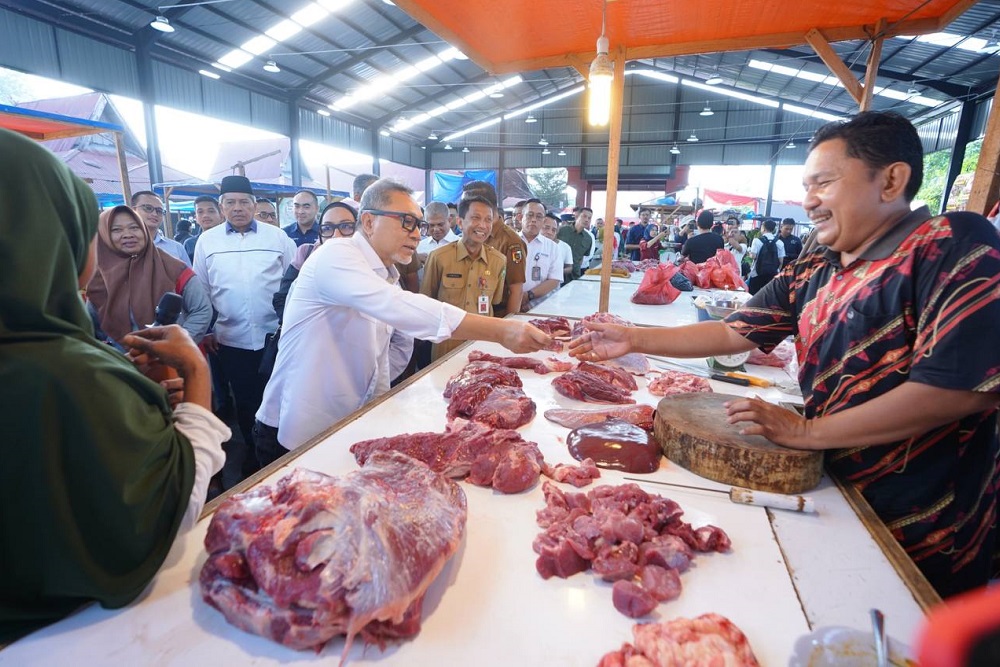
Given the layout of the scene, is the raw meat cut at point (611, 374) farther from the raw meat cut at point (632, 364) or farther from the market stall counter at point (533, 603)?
the market stall counter at point (533, 603)

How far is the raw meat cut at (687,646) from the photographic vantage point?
1064mm

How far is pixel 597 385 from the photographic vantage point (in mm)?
2686

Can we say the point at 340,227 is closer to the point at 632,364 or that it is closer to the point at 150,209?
the point at 150,209

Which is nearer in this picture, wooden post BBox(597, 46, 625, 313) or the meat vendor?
the meat vendor

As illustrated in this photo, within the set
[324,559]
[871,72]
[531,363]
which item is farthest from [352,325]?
[871,72]

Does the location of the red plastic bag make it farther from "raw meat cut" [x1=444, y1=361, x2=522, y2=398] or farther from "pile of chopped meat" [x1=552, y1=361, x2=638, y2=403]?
"raw meat cut" [x1=444, y1=361, x2=522, y2=398]

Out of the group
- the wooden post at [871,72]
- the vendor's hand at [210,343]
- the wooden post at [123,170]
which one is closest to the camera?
the wooden post at [871,72]

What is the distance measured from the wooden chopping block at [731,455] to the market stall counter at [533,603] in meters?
0.09

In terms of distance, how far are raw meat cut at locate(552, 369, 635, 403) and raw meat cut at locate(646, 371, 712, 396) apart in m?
0.19

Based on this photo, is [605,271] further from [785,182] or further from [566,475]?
[785,182]

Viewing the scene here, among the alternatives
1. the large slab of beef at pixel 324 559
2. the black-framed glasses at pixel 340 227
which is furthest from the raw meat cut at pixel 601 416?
the black-framed glasses at pixel 340 227

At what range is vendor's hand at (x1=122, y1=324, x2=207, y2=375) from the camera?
1455 millimetres

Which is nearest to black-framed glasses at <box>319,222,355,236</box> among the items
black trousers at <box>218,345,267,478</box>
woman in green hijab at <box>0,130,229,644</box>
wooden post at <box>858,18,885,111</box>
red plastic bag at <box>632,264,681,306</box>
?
black trousers at <box>218,345,267,478</box>

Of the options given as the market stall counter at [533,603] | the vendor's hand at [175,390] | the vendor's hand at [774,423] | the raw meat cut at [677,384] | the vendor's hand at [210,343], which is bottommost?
the vendor's hand at [210,343]
